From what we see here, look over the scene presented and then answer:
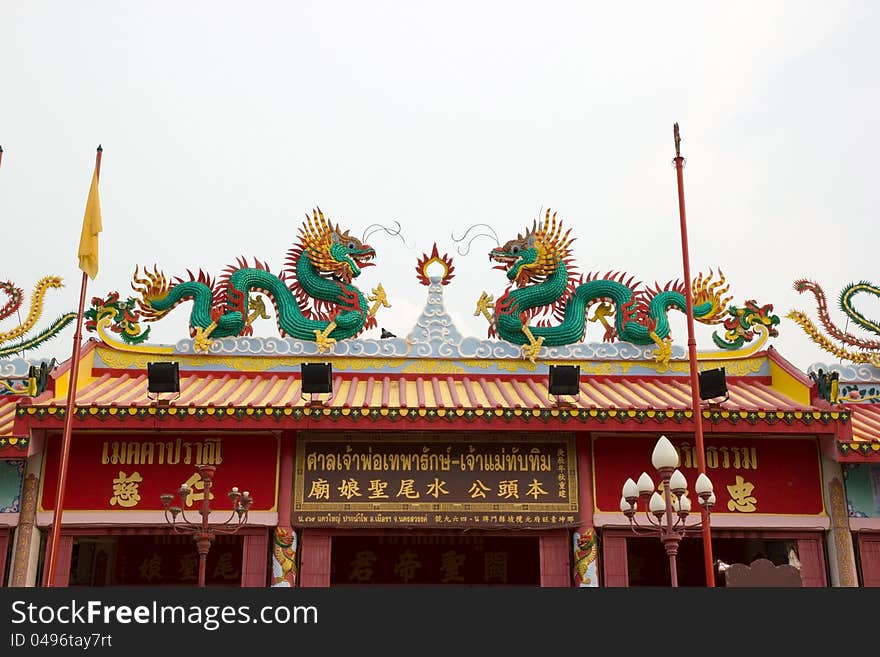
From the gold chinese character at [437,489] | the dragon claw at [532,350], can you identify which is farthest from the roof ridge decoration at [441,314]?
the gold chinese character at [437,489]

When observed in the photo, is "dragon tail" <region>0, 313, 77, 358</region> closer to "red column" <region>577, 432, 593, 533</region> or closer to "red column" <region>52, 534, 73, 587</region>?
"red column" <region>52, 534, 73, 587</region>

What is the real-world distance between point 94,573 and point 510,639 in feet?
41.5

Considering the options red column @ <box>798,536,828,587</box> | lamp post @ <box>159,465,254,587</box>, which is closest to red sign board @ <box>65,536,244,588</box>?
lamp post @ <box>159,465,254,587</box>

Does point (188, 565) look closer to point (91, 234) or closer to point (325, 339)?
point (325, 339)

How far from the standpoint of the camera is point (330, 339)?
651 inches

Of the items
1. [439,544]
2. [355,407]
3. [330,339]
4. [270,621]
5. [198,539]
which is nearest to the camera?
[270,621]

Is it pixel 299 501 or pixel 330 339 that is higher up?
pixel 330 339

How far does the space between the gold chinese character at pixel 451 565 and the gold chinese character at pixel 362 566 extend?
1.25m

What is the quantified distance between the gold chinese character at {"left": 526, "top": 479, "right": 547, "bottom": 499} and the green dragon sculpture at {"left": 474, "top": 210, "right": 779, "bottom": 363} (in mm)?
2826

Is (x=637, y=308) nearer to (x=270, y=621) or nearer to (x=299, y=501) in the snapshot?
(x=299, y=501)

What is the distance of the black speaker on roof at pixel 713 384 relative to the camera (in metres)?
14.5

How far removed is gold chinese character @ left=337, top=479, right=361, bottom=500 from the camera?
14422mm

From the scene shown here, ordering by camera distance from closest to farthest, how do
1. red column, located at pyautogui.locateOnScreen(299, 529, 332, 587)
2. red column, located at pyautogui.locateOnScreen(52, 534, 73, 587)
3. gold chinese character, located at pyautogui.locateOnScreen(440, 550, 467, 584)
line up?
1. red column, located at pyautogui.locateOnScreen(299, 529, 332, 587)
2. red column, located at pyautogui.locateOnScreen(52, 534, 73, 587)
3. gold chinese character, located at pyautogui.locateOnScreen(440, 550, 467, 584)

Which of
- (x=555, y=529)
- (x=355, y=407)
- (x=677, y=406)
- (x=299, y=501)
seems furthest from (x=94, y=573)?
(x=677, y=406)
